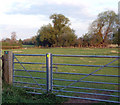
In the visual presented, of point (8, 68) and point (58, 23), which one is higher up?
point (58, 23)

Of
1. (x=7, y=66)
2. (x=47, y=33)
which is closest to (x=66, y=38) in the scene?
(x=47, y=33)

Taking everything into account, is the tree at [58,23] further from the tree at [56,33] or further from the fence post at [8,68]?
the fence post at [8,68]

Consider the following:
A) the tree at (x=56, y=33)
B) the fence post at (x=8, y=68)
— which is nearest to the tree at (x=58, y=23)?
the tree at (x=56, y=33)

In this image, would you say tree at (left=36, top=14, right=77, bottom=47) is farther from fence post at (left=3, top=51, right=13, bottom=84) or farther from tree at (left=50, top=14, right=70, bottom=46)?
fence post at (left=3, top=51, right=13, bottom=84)

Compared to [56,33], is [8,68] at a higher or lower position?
lower

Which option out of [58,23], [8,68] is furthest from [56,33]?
[8,68]

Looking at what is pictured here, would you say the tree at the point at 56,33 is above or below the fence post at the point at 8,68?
above

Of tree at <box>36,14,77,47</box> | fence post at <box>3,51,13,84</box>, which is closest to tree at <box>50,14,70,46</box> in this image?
tree at <box>36,14,77,47</box>

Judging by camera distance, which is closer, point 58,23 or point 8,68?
point 8,68

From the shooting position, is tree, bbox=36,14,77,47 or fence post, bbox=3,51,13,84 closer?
fence post, bbox=3,51,13,84

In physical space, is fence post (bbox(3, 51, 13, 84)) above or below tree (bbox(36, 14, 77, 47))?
below

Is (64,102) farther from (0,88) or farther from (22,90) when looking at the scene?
(0,88)

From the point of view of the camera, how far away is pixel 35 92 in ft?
18.2

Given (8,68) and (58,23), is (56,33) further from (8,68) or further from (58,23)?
(8,68)
